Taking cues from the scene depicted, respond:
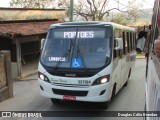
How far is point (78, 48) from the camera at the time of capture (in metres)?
8.13

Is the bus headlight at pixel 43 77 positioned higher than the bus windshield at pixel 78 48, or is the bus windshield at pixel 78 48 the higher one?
the bus windshield at pixel 78 48

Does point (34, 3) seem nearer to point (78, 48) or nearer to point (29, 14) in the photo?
point (29, 14)

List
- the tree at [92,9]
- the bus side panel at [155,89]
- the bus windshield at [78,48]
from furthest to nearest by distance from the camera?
the tree at [92,9]
the bus windshield at [78,48]
the bus side panel at [155,89]

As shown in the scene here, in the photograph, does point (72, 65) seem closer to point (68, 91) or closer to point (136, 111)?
point (68, 91)

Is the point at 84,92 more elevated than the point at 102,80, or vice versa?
the point at 102,80

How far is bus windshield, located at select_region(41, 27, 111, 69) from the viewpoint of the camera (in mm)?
7871

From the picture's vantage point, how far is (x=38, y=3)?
39875mm

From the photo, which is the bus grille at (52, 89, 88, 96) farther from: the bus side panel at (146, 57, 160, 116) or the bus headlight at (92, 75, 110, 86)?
the bus side panel at (146, 57, 160, 116)

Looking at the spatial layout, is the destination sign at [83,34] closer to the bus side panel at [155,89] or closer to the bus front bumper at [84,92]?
the bus front bumper at [84,92]

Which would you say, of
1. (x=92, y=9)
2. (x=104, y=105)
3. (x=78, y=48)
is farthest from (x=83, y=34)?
(x=92, y=9)

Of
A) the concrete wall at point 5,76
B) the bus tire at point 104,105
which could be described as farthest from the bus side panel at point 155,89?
the concrete wall at point 5,76

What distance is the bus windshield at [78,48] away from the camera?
310 inches

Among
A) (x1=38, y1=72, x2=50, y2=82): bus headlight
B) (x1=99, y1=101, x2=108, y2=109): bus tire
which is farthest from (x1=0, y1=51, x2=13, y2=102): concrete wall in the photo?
(x1=99, y1=101, x2=108, y2=109): bus tire

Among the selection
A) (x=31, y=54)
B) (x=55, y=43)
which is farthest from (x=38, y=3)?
Answer: (x=55, y=43)
